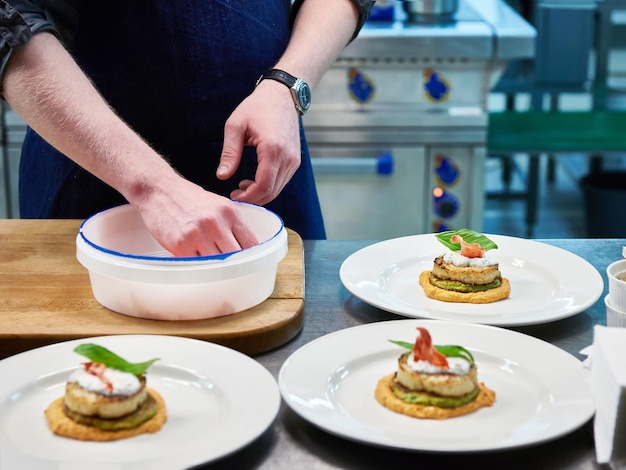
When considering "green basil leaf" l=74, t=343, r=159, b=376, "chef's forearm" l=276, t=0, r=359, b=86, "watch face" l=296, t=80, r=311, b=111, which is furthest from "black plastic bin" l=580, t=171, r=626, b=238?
"green basil leaf" l=74, t=343, r=159, b=376

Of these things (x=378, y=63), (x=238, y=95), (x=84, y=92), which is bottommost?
(x=378, y=63)

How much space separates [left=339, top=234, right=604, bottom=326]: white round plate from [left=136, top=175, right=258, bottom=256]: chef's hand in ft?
0.60

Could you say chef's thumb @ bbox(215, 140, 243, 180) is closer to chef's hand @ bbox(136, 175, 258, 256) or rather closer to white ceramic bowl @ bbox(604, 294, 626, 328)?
chef's hand @ bbox(136, 175, 258, 256)

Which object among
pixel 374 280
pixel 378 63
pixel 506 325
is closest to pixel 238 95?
Result: pixel 374 280

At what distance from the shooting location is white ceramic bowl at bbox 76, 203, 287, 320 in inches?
44.3

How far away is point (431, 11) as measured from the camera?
2828 millimetres

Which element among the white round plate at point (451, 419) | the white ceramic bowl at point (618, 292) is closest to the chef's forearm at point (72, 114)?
the white round plate at point (451, 419)

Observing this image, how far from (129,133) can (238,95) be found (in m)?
0.43

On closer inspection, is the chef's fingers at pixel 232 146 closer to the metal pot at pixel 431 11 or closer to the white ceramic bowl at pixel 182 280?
the white ceramic bowl at pixel 182 280

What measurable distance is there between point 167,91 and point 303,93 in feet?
0.88

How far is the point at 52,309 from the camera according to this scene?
1206mm

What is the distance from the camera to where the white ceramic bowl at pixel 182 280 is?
1.13 m

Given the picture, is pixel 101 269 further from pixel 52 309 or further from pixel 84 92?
pixel 84 92

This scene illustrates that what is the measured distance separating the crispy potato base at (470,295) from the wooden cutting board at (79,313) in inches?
7.2
